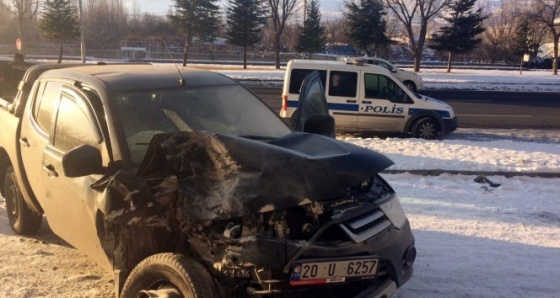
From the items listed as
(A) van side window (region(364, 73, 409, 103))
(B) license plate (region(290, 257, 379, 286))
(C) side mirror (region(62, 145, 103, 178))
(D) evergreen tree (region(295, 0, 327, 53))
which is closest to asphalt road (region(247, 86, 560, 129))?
→ (A) van side window (region(364, 73, 409, 103))

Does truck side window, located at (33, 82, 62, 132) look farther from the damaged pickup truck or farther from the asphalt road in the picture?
the asphalt road

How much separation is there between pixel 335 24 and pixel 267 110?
271 ft

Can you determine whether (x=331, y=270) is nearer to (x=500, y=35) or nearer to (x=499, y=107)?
(x=499, y=107)

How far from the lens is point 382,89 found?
43.3ft

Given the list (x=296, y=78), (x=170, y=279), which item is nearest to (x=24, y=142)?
(x=170, y=279)

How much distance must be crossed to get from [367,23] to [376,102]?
1405 inches

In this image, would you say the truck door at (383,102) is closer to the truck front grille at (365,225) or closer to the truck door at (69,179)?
the truck door at (69,179)

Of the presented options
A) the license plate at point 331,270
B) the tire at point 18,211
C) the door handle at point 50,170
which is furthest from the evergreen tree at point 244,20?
the license plate at point 331,270

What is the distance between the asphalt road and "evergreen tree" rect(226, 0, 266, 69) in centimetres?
1832

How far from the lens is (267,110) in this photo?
16.8 feet

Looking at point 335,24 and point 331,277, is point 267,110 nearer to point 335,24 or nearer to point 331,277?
point 331,277

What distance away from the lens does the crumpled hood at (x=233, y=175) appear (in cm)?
327

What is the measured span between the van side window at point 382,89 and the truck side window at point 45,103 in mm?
9201

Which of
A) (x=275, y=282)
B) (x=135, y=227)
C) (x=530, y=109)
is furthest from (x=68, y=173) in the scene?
(x=530, y=109)
